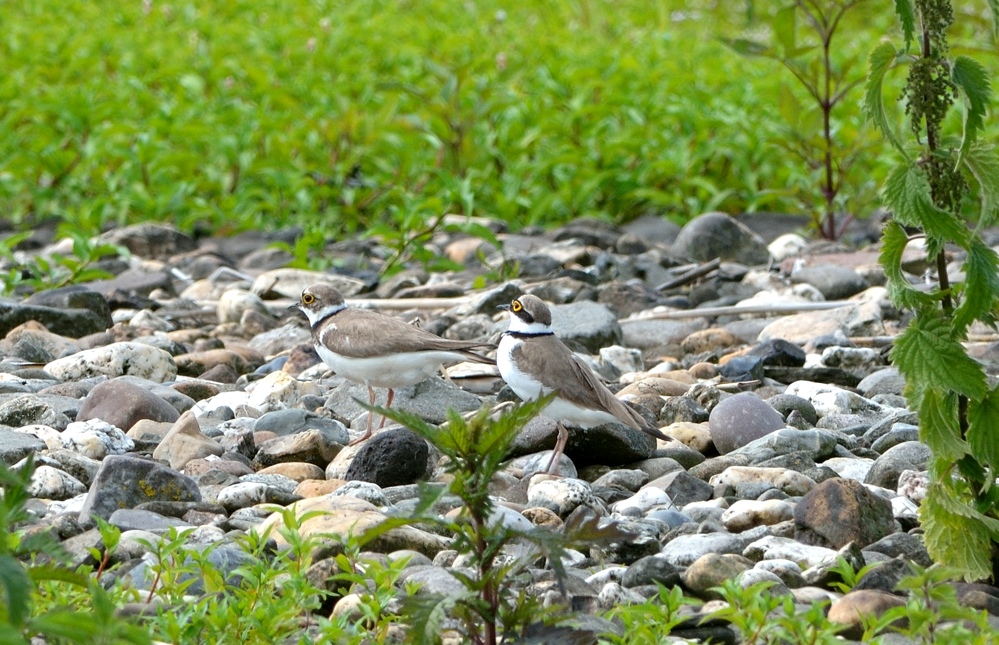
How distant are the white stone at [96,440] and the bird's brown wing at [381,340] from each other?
1.15 meters

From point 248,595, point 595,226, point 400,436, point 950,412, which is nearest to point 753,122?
point 595,226

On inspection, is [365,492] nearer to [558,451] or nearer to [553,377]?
[558,451]

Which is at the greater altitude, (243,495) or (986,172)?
(986,172)

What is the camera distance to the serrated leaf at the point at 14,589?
226cm

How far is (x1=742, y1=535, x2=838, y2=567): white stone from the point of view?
3.94m

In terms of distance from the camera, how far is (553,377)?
538 centimetres

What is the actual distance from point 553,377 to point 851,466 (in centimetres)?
125

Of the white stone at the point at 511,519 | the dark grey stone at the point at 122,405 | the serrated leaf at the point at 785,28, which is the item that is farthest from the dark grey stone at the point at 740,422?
the serrated leaf at the point at 785,28

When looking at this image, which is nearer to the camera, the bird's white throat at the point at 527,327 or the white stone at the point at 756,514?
the white stone at the point at 756,514

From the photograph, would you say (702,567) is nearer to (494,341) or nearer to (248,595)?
(248,595)

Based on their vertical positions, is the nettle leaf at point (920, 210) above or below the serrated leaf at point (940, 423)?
above

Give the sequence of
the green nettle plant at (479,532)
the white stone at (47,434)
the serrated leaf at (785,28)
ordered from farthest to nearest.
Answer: the serrated leaf at (785,28) → the white stone at (47,434) → the green nettle plant at (479,532)

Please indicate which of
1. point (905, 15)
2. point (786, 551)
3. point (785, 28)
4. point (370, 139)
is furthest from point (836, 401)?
point (370, 139)

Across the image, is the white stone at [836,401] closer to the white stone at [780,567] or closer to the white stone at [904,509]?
the white stone at [904,509]
